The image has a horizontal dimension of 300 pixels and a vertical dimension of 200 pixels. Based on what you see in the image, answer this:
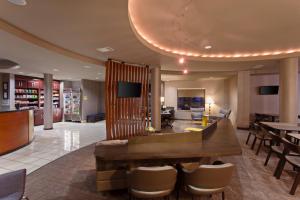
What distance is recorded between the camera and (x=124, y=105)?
5.96 metres

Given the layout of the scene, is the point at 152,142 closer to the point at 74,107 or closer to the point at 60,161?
the point at 60,161

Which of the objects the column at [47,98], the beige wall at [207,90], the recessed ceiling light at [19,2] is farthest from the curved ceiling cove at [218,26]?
the column at [47,98]

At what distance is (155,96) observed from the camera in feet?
22.1

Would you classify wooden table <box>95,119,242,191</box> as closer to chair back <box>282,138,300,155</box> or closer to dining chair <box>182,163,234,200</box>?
dining chair <box>182,163,234,200</box>

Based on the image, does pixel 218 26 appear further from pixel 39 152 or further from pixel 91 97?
pixel 91 97

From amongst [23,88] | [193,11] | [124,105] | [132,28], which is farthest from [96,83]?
[193,11]

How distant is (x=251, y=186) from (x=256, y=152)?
1.96 m

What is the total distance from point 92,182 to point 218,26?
12.6 feet

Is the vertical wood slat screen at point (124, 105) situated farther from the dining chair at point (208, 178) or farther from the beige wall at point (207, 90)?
the beige wall at point (207, 90)

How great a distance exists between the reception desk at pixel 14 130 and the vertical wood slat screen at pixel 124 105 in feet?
8.09

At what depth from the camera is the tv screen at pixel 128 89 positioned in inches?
224

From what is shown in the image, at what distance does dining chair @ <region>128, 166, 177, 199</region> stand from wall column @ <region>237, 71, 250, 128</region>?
693cm

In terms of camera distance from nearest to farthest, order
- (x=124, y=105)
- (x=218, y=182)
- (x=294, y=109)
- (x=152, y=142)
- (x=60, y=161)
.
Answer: (x=218, y=182)
(x=152, y=142)
(x=60, y=161)
(x=294, y=109)
(x=124, y=105)

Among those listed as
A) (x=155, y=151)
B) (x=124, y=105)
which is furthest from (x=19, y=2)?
(x=124, y=105)
